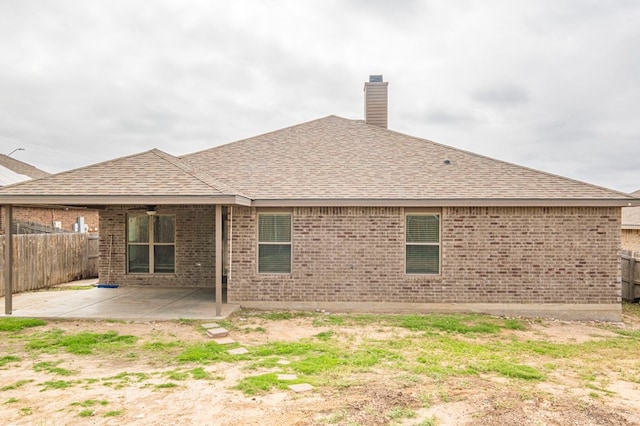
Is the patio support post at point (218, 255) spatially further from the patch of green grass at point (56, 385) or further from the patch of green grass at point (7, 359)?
the patch of green grass at point (56, 385)

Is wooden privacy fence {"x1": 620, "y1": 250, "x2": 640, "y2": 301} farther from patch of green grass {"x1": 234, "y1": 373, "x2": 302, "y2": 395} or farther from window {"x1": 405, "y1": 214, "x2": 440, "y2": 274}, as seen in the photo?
patch of green grass {"x1": 234, "y1": 373, "x2": 302, "y2": 395}

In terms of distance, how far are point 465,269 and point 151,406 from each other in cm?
742

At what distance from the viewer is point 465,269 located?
9906mm

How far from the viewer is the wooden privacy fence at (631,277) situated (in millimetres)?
12094

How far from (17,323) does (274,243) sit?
5263mm

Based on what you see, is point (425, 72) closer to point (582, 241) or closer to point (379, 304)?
point (582, 241)

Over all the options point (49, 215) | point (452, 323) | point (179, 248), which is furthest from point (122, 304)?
point (49, 215)

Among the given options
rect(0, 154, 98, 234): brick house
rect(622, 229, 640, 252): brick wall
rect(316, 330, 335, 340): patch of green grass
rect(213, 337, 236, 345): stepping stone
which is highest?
rect(0, 154, 98, 234): brick house

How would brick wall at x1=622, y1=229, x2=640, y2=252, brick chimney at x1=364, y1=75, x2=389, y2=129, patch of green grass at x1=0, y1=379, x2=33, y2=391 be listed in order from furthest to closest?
1. brick wall at x1=622, y1=229, x2=640, y2=252
2. brick chimney at x1=364, y1=75, x2=389, y2=129
3. patch of green grass at x1=0, y1=379, x2=33, y2=391

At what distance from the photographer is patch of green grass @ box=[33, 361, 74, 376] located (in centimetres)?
565

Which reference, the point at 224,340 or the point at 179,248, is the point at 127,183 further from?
the point at 224,340

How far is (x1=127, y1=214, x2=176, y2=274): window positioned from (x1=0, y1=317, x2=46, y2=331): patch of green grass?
4.08 m

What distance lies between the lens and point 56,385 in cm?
515

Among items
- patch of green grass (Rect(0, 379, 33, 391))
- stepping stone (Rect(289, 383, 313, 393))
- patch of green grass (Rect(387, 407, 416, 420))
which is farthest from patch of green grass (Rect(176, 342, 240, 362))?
patch of green grass (Rect(387, 407, 416, 420))
